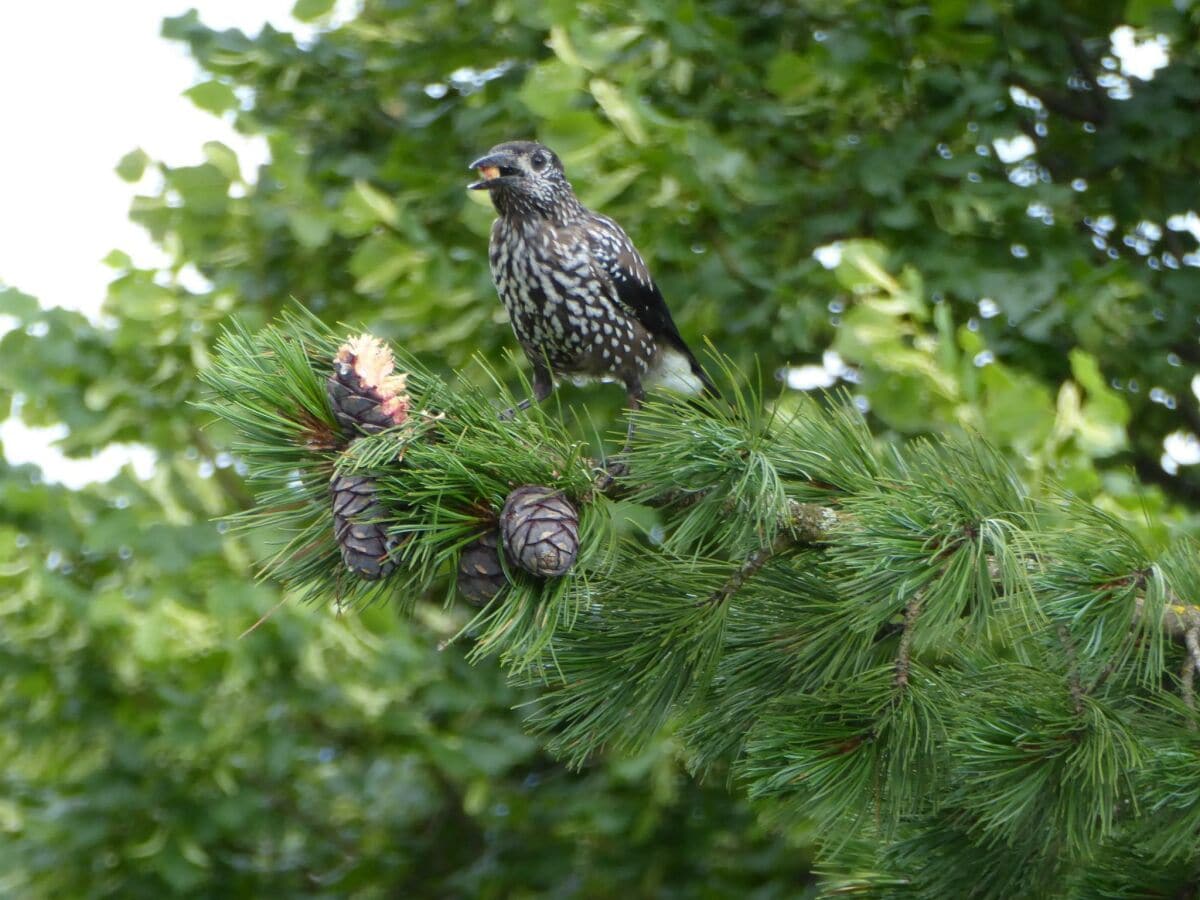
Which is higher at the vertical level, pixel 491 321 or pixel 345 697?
pixel 491 321

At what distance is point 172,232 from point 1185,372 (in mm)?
3097

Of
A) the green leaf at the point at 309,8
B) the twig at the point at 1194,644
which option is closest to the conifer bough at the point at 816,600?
the twig at the point at 1194,644

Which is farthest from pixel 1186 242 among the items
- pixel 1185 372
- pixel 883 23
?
pixel 883 23

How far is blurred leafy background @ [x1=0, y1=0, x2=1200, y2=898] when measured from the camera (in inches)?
150

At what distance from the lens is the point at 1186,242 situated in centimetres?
450

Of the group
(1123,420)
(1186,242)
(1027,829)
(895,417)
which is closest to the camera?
(1027,829)

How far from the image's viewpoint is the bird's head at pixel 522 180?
114 inches

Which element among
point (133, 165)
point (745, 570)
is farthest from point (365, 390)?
point (133, 165)

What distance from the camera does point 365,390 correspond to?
1387mm

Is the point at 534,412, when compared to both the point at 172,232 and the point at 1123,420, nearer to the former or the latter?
the point at 1123,420

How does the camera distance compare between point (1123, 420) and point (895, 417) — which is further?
point (895, 417)

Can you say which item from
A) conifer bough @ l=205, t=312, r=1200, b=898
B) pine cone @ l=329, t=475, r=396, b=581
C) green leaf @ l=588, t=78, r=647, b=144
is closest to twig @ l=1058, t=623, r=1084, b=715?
conifer bough @ l=205, t=312, r=1200, b=898

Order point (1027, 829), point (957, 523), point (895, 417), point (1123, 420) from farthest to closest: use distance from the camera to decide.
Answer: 1. point (895, 417)
2. point (1123, 420)
3. point (1027, 829)
4. point (957, 523)

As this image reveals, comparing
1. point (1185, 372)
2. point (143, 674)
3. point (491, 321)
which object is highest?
point (491, 321)
